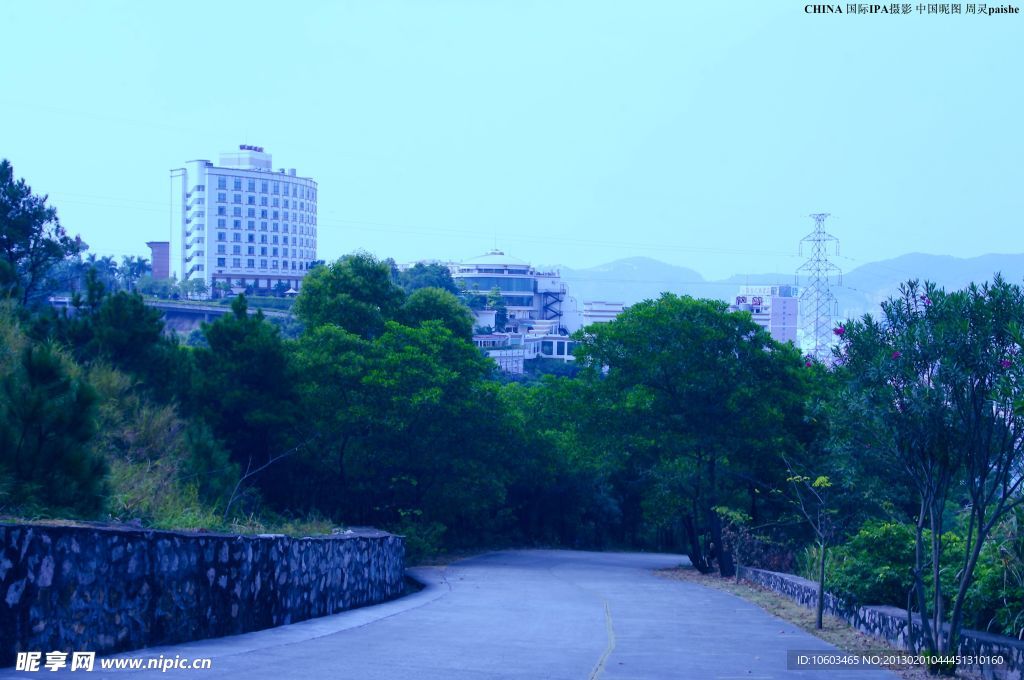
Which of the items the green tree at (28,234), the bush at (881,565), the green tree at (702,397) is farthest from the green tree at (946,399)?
the green tree at (28,234)

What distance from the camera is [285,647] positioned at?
30.7ft

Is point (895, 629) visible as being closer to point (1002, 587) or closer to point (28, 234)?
point (1002, 587)

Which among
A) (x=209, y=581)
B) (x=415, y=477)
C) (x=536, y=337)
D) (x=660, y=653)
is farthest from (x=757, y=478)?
(x=536, y=337)

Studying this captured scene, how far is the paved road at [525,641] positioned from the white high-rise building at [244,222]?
396 ft

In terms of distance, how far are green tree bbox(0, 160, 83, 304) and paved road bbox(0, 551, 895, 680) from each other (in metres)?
14.1

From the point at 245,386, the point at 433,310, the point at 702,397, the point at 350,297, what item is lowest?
the point at 702,397

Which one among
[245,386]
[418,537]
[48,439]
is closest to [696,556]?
[418,537]

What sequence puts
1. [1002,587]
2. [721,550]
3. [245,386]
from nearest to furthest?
[1002,587]
[245,386]
[721,550]

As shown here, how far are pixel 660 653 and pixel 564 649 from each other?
971mm

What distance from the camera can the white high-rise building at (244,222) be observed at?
458 ft

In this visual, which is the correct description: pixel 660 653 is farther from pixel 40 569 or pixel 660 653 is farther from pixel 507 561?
pixel 507 561

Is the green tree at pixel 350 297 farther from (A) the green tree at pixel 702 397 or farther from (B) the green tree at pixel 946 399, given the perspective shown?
(B) the green tree at pixel 946 399

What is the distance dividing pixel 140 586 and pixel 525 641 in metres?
4.24

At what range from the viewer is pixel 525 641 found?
1126 centimetres
